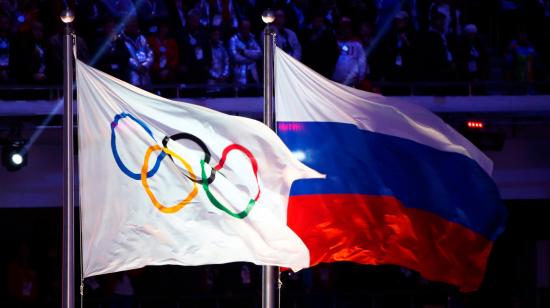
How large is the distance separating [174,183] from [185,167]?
163 millimetres

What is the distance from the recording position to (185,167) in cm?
995

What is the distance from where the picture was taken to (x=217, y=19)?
17.2m

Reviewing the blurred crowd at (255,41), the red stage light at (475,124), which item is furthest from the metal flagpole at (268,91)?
the red stage light at (475,124)

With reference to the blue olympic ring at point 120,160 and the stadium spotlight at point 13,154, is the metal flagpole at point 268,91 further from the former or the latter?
the stadium spotlight at point 13,154

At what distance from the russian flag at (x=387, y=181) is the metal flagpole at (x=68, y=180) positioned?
1878 mm

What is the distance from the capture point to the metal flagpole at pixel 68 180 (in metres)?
9.58

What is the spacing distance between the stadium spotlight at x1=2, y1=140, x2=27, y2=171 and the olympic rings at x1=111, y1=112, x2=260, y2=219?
682cm

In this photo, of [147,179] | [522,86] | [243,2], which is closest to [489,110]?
[522,86]

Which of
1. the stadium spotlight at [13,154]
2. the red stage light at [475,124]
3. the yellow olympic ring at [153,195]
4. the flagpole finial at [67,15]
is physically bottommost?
the yellow olympic ring at [153,195]

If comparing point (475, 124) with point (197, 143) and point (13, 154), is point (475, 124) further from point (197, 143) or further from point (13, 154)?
point (197, 143)

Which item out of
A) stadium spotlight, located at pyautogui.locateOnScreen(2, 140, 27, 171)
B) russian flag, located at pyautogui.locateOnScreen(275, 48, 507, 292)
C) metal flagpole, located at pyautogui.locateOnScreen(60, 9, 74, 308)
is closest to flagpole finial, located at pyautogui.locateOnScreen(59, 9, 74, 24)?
metal flagpole, located at pyautogui.locateOnScreen(60, 9, 74, 308)

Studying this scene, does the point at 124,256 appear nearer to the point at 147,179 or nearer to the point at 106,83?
the point at 147,179

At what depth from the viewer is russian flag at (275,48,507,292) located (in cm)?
1050

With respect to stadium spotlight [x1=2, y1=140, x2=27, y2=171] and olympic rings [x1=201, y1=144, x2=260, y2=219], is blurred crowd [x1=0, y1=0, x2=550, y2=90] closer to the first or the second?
stadium spotlight [x1=2, y1=140, x2=27, y2=171]
